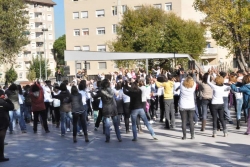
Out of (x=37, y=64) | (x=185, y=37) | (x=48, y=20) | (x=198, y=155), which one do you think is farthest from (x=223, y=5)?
(x=48, y=20)

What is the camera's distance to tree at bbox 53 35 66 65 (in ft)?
341

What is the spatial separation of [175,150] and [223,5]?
25034 mm

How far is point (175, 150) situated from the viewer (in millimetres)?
10312

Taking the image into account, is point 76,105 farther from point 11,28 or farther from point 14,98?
point 11,28

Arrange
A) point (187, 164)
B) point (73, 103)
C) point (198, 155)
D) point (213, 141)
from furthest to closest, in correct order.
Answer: point (73, 103) < point (213, 141) < point (198, 155) < point (187, 164)

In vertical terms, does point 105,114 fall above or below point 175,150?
above

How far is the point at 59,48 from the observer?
10481cm

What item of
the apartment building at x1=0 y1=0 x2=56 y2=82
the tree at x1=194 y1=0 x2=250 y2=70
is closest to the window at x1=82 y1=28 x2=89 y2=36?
the apartment building at x1=0 y1=0 x2=56 y2=82

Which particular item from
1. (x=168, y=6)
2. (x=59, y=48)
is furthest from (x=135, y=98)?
(x=59, y=48)

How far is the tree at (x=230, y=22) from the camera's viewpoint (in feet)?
105

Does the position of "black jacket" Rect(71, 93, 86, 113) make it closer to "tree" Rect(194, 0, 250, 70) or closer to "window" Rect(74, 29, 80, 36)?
"tree" Rect(194, 0, 250, 70)

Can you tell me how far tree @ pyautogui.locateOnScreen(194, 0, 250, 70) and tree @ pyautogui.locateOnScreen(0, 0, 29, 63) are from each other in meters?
19.6

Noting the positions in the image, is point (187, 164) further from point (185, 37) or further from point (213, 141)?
point (185, 37)

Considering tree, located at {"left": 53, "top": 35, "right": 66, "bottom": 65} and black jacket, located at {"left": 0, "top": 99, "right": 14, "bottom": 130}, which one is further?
tree, located at {"left": 53, "top": 35, "right": 66, "bottom": 65}
